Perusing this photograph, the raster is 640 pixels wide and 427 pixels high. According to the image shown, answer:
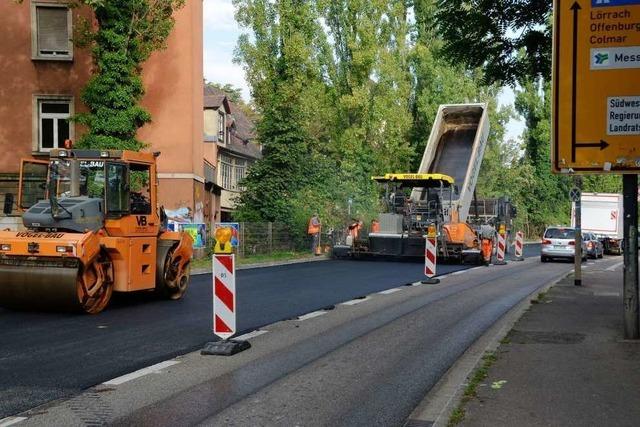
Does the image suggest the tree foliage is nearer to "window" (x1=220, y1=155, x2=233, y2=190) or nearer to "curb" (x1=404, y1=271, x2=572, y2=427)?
"window" (x1=220, y1=155, x2=233, y2=190)

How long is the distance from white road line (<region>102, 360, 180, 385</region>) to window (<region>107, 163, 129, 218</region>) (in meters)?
4.50

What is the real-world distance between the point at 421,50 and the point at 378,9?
393 cm

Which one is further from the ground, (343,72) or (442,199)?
(343,72)

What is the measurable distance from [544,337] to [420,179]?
1656 centimetres

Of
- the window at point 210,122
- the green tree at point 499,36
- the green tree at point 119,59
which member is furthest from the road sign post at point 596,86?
the window at point 210,122

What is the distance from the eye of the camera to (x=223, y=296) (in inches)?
336

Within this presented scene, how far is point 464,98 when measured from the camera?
47.0 meters

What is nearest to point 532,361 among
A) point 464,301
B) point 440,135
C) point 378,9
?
point 464,301

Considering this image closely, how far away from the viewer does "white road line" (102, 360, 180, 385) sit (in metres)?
6.95

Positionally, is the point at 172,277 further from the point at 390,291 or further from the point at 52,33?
the point at 52,33

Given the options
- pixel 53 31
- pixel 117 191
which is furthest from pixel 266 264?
pixel 117 191

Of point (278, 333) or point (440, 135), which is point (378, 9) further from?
point (278, 333)

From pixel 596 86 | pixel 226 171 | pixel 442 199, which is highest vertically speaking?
pixel 226 171

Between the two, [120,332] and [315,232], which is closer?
[120,332]
